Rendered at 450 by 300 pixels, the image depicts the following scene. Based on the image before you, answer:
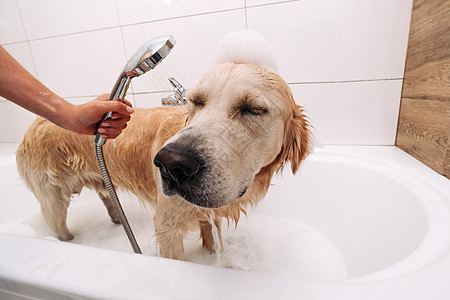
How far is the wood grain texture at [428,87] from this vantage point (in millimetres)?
1013

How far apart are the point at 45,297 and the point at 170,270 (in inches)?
12.3

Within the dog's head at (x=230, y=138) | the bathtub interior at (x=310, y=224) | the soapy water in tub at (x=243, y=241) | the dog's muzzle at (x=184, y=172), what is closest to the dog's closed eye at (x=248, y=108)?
the dog's head at (x=230, y=138)

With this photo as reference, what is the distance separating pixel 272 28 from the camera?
151cm

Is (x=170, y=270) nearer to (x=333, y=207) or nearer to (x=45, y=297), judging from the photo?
(x=45, y=297)

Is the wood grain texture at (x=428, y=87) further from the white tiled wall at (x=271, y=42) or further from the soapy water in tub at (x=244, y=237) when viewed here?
the soapy water in tub at (x=244, y=237)

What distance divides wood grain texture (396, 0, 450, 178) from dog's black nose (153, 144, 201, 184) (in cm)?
110

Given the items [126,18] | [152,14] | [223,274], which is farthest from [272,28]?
[223,274]

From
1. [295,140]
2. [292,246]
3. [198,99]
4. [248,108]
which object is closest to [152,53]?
[198,99]

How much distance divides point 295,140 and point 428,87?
84cm

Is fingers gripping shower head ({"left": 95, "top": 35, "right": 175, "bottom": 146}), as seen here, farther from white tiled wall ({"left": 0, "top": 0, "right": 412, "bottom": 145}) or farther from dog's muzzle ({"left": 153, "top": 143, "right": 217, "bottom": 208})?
white tiled wall ({"left": 0, "top": 0, "right": 412, "bottom": 145})

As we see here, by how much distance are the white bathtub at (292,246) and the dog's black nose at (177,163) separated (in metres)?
0.23

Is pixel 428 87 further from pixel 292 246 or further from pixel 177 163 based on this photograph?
pixel 177 163

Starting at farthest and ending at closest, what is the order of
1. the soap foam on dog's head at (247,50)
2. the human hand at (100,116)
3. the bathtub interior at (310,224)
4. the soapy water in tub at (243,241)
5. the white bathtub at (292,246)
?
the soapy water in tub at (243,241), the bathtub interior at (310,224), the soap foam on dog's head at (247,50), the human hand at (100,116), the white bathtub at (292,246)

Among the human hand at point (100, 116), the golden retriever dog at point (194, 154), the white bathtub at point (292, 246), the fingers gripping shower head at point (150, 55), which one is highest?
the fingers gripping shower head at point (150, 55)
